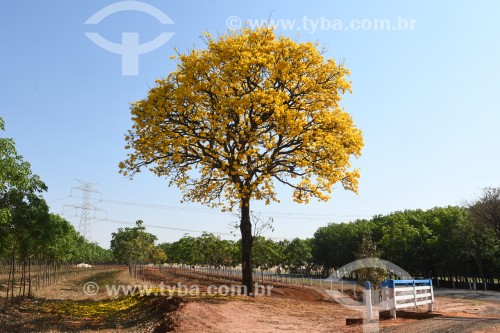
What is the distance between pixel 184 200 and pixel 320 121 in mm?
9762

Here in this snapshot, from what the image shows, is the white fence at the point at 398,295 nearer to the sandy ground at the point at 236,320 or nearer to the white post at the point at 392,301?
the white post at the point at 392,301

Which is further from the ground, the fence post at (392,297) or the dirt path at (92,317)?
the fence post at (392,297)

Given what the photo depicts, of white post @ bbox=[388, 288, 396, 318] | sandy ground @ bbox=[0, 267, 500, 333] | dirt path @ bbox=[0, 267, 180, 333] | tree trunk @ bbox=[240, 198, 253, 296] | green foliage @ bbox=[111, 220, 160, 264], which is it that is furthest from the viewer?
green foliage @ bbox=[111, 220, 160, 264]

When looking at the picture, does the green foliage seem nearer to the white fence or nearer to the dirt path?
the dirt path

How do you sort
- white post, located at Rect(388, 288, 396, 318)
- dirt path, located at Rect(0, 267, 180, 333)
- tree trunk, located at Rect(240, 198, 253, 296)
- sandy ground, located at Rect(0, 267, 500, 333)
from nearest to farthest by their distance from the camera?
1. sandy ground, located at Rect(0, 267, 500, 333)
2. white post, located at Rect(388, 288, 396, 318)
3. dirt path, located at Rect(0, 267, 180, 333)
4. tree trunk, located at Rect(240, 198, 253, 296)

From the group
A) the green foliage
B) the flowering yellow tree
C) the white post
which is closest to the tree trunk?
the flowering yellow tree

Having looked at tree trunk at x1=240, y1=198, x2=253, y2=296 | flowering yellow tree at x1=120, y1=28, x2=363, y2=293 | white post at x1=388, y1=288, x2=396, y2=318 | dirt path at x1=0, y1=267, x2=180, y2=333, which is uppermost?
flowering yellow tree at x1=120, y1=28, x2=363, y2=293

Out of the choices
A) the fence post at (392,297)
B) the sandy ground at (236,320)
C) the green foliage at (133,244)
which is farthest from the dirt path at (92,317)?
the green foliage at (133,244)

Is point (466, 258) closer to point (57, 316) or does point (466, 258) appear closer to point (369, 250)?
point (369, 250)

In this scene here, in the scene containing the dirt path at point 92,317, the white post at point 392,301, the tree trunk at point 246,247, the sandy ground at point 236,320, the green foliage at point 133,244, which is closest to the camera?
the sandy ground at point 236,320

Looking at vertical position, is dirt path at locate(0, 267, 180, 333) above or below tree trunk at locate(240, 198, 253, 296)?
below

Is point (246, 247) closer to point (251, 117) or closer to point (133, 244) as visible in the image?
point (251, 117)

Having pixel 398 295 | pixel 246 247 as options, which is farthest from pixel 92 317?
pixel 398 295

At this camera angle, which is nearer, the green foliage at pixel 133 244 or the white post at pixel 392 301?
the white post at pixel 392 301
